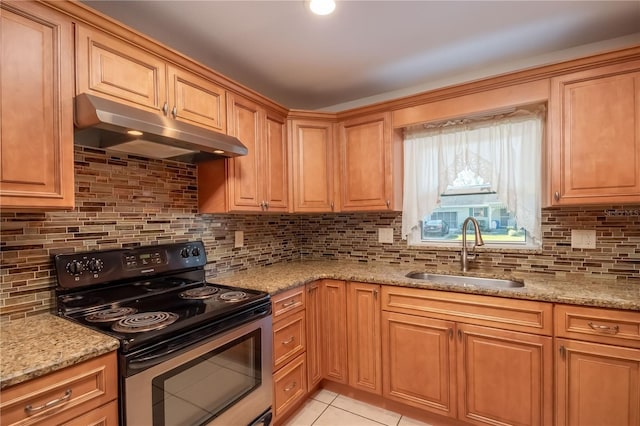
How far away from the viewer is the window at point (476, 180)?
6.76 ft

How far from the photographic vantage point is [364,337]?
6.87ft

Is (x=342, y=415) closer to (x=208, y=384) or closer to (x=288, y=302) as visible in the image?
(x=288, y=302)

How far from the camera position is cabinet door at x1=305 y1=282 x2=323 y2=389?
2.10 metres

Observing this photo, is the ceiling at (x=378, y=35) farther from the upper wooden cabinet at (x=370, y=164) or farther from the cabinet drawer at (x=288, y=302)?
the cabinet drawer at (x=288, y=302)

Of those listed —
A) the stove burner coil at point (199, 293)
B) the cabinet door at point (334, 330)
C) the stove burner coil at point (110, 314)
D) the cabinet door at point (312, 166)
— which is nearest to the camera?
the stove burner coil at point (110, 314)

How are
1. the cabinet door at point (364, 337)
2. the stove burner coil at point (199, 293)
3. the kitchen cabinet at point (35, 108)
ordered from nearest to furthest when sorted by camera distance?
the kitchen cabinet at point (35, 108), the stove burner coil at point (199, 293), the cabinet door at point (364, 337)

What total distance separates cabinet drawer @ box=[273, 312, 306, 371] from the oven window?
0.18m

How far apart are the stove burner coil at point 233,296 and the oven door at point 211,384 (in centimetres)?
14

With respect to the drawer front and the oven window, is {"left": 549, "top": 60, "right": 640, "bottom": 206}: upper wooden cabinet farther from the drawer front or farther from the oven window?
the oven window

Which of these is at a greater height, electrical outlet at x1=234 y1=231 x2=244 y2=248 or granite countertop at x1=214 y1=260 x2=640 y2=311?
electrical outlet at x1=234 y1=231 x2=244 y2=248

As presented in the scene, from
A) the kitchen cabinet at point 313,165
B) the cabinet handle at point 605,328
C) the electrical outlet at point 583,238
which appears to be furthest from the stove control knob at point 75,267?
the electrical outlet at point 583,238

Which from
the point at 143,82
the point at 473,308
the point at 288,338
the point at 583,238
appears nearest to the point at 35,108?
the point at 143,82

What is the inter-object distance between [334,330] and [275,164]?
127 centimetres

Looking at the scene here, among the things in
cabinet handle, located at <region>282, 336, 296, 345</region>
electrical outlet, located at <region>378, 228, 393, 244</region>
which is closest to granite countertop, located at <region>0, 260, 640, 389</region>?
electrical outlet, located at <region>378, 228, 393, 244</region>
